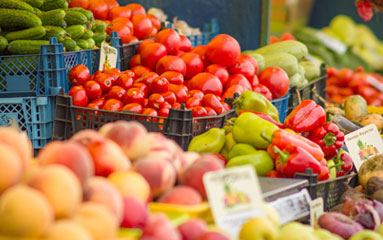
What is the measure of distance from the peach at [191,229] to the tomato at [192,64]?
6.70 ft

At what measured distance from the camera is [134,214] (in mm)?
1267

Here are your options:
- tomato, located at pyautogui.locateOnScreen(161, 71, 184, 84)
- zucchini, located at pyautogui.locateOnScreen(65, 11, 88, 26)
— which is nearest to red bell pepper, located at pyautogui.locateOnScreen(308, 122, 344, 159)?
tomato, located at pyautogui.locateOnScreen(161, 71, 184, 84)

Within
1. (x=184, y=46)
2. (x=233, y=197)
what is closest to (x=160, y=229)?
(x=233, y=197)

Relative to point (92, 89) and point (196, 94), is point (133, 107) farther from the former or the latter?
point (196, 94)

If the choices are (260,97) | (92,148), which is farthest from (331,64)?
(92,148)

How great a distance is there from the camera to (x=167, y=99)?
9.11ft

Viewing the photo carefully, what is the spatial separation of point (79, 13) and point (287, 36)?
143 inches

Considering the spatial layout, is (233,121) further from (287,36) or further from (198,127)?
(287,36)

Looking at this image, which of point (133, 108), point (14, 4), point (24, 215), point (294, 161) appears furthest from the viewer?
point (14, 4)

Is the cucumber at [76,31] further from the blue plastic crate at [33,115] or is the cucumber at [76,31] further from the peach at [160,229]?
the peach at [160,229]

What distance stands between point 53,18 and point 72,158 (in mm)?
2063

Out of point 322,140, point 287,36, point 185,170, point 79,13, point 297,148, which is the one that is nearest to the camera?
point 185,170

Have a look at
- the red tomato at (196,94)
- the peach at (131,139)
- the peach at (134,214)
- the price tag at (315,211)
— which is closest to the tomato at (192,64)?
the red tomato at (196,94)

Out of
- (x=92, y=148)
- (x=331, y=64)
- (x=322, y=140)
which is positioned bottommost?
(x=331, y=64)
